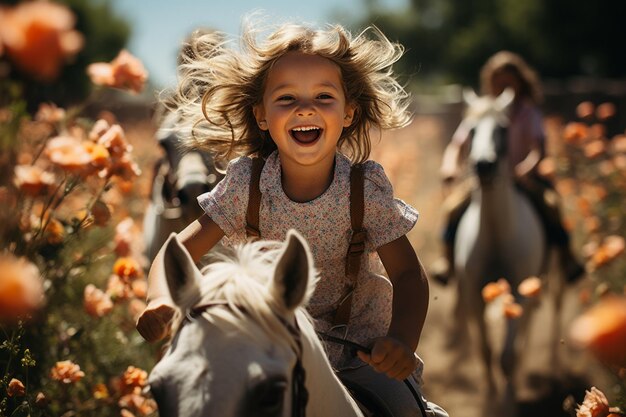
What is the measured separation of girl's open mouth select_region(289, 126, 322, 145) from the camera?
2627 mm

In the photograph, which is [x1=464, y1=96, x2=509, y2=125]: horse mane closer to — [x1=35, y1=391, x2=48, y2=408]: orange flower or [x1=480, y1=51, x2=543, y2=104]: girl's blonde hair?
[x1=480, y1=51, x2=543, y2=104]: girl's blonde hair

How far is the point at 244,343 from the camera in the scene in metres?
1.73

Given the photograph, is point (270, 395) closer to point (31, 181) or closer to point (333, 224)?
point (333, 224)

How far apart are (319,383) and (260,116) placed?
1.27 metres

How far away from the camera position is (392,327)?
2338mm

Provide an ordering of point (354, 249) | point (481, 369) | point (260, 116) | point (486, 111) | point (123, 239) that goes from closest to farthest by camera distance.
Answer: point (354, 249) < point (260, 116) < point (123, 239) < point (486, 111) < point (481, 369)

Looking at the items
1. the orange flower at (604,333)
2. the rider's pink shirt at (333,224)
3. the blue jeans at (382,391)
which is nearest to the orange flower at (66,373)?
the rider's pink shirt at (333,224)

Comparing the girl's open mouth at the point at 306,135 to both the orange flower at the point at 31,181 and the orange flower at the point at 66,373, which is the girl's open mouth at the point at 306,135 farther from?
the orange flower at the point at 66,373

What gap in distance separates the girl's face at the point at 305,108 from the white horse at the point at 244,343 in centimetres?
70

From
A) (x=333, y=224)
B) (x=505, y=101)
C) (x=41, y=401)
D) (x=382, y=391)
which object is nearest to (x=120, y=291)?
(x=41, y=401)

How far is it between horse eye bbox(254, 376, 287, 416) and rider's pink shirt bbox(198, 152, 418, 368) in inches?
34.7

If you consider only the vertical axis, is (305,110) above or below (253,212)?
above

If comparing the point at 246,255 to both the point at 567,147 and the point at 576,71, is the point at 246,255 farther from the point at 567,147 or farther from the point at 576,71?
the point at 576,71

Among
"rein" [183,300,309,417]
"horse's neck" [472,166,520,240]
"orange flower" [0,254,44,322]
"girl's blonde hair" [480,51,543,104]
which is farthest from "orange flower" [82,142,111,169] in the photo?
"girl's blonde hair" [480,51,543,104]
